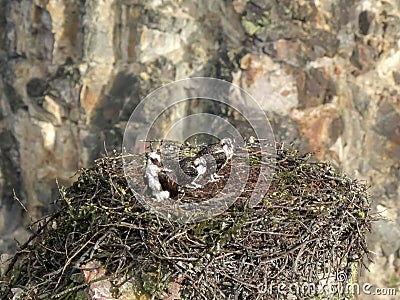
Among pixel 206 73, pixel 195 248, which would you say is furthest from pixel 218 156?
pixel 206 73

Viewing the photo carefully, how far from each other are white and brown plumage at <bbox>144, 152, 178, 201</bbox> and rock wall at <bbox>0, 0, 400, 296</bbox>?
4.49 meters

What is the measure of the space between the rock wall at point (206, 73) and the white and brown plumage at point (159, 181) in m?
4.49

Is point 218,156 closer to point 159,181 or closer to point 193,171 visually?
point 193,171

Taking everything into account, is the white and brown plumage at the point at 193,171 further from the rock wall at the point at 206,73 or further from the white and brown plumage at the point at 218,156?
the rock wall at the point at 206,73

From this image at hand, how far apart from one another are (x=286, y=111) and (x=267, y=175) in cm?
456

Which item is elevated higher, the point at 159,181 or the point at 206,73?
the point at 159,181

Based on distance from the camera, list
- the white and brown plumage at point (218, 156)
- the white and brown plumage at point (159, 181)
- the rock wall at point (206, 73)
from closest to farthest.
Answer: the white and brown plumage at point (159, 181)
the white and brown plumage at point (218, 156)
the rock wall at point (206, 73)

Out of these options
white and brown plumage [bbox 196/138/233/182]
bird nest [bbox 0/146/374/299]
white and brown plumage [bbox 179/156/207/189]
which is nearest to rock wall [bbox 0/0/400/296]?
white and brown plumage [bbox 196/138/233/182]

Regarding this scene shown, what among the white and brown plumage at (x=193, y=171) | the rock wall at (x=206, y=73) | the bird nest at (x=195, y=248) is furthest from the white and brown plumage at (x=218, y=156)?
the rock wall at (x=206, y=73)

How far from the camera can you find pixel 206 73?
342 inches

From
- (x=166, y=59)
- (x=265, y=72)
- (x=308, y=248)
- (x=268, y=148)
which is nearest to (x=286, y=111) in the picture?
(x=265, y=72)

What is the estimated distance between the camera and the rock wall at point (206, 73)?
27.3ft

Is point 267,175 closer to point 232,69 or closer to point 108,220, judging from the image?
point 108,220

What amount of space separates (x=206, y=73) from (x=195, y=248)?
228 inches
